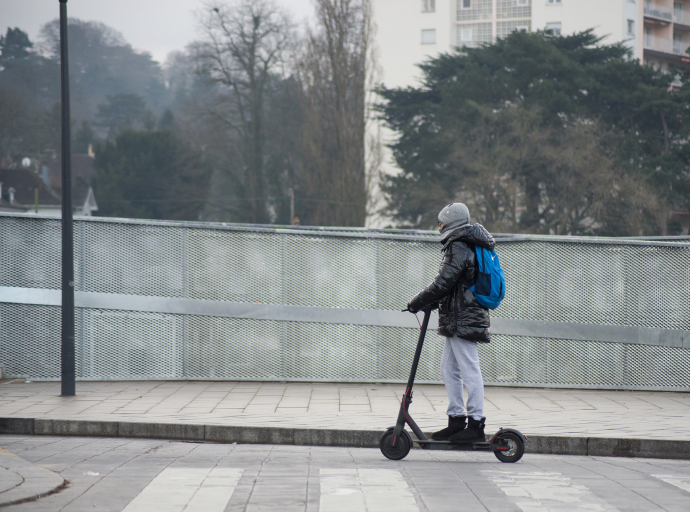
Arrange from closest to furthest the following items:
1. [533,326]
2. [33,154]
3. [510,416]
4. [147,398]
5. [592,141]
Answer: [510,416], [147,398], [533,326], [592,141], [33,154]

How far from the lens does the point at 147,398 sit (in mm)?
8523

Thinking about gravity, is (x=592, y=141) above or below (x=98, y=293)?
above

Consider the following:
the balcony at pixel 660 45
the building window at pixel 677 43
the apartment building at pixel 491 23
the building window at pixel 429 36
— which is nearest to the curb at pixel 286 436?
the apartment building at pixel 491 23

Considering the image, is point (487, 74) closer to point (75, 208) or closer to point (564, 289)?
point (75, 208)

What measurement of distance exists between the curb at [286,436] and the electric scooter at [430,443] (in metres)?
0.83

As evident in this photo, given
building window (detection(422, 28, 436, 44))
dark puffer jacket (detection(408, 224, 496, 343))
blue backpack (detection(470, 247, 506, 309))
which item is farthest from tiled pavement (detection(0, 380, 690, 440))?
building window (detection(422, 28, 436, 44))

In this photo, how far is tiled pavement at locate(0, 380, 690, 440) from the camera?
23.5 feet

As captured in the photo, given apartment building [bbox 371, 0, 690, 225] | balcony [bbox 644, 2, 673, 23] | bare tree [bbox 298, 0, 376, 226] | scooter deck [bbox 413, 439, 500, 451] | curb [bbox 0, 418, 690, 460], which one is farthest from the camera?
Result: balcony [bbox 644, 2, 673, 23]

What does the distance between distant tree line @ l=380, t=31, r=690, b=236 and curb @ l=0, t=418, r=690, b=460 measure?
33566 millimetres

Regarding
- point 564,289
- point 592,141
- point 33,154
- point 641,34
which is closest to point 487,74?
point 592,141

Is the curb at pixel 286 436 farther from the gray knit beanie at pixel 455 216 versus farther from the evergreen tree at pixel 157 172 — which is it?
the evergreen tree at pixel 157 172

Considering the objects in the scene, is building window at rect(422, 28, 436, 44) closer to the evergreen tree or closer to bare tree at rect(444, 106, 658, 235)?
the evergreen tree

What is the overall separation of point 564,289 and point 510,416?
8.88 feet

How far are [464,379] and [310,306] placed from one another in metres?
4.23
